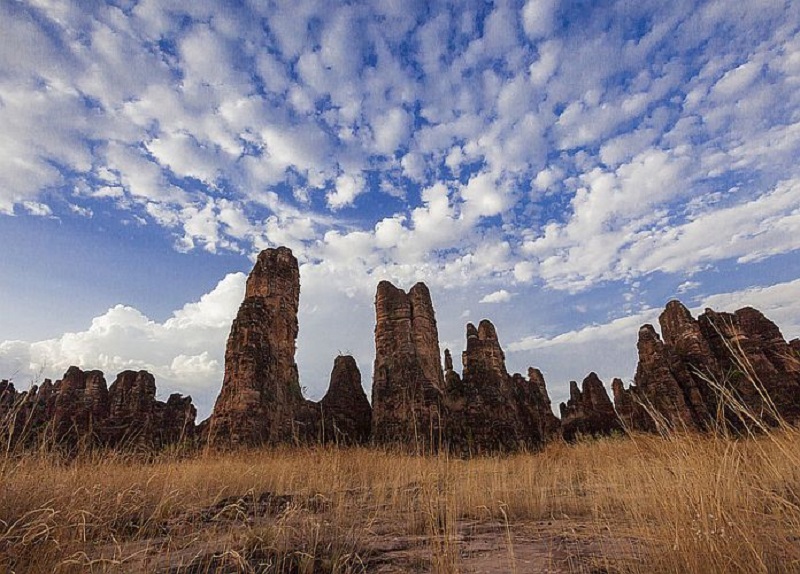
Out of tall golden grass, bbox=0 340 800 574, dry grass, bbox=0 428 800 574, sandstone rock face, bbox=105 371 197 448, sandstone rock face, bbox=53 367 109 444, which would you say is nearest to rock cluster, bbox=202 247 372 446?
dry grass, bbox=0 428 800 574

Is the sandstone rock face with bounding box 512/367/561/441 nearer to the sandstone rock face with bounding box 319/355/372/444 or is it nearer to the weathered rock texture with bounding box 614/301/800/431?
the weathered rock texture with bounding box 614/301/800/431

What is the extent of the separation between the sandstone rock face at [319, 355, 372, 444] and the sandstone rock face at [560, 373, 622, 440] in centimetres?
1885

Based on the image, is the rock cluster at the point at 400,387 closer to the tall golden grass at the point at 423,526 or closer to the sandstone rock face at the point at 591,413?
the sandstone rock face at the point at 591,413

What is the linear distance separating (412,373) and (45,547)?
57.3 ft

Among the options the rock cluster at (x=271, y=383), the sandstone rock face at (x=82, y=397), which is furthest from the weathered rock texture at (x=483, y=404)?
the sandstone rock face at (x=82, y=397)

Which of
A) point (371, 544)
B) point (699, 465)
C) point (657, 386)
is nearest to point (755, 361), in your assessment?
point (657, 386)

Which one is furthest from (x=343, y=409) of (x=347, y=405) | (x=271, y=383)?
(x=271, y=383)

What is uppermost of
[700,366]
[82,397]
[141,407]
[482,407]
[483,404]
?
[82,397]

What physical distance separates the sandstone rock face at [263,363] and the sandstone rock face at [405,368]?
4.04 metres

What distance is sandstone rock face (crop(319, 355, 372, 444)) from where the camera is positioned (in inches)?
828

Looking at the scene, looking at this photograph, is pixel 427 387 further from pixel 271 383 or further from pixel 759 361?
pixel 759 361

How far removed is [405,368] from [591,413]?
76.5 ft

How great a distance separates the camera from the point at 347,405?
21812mm

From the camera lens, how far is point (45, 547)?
2.86 meters
